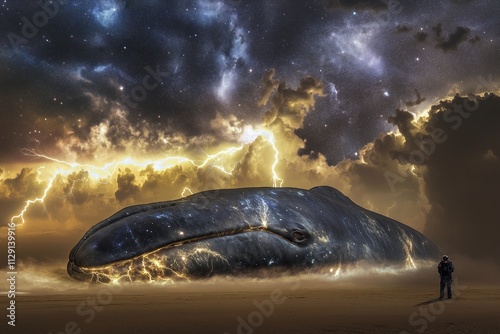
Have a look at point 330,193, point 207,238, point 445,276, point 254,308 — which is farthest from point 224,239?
point 330,193

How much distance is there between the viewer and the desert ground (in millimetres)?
7895

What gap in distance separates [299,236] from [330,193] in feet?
15.0

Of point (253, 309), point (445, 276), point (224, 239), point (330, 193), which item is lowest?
point (253, 309)

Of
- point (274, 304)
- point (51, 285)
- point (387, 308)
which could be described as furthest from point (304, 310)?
point (51, 285)

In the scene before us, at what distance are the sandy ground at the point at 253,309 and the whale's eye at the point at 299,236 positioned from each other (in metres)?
1.11

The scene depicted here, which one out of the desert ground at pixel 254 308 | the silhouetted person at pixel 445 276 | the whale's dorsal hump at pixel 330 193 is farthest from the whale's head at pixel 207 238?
the silhouetted person at pixel 445 276

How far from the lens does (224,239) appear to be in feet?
43.8

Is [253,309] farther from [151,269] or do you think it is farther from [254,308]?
Result: [151,269]

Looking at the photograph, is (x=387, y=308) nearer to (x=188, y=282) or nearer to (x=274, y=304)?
(x=274, y=304)

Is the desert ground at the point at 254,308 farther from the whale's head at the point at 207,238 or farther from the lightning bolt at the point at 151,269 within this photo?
the whale's head at the point at 207,238

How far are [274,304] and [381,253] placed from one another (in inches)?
294

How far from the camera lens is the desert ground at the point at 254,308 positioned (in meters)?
7.89

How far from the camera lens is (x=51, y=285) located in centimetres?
1291

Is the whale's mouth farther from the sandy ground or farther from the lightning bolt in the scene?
the sandy ground
